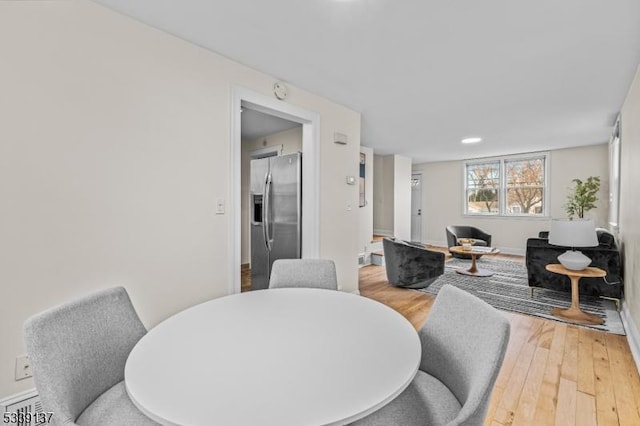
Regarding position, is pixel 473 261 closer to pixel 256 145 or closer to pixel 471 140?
pixel 471 140

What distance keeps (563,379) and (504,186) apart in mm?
6057

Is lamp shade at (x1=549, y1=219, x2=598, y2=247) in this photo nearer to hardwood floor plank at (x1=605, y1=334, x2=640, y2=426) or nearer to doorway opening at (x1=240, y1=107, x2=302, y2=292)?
hardwood floor plank at (x1=605, y1=334, x2=640, y2=426)

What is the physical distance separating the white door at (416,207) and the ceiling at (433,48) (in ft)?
15.3

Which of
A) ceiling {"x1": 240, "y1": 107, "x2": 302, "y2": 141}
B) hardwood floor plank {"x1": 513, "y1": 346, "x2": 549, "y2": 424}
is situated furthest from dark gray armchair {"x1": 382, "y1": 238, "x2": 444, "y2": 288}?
ceiling {"x1": 240, "y1": 107, "x2": 302, "y2": 141}

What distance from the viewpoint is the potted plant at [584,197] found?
18.2ft

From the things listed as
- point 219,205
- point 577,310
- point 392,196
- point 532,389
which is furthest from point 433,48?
point 392,196

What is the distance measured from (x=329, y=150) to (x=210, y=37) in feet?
5.34

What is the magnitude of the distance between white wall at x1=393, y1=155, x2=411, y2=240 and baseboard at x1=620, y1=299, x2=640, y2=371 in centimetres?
417

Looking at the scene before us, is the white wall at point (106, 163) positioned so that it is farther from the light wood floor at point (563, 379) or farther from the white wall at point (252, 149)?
Result: the light wood floor at point (563, 379)

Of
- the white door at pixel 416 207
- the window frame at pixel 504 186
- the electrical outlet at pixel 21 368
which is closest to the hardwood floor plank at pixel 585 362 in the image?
the electrical outlet at pixel 21 368

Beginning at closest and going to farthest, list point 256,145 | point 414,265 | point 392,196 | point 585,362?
1. point 585,362
2. point 414,265
3. point 256,145
4. point 392,196

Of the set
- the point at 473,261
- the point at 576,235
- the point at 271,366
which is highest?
the point at 576,235

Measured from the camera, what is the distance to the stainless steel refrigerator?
3357 millimetres

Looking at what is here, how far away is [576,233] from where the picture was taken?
2.88 meters
